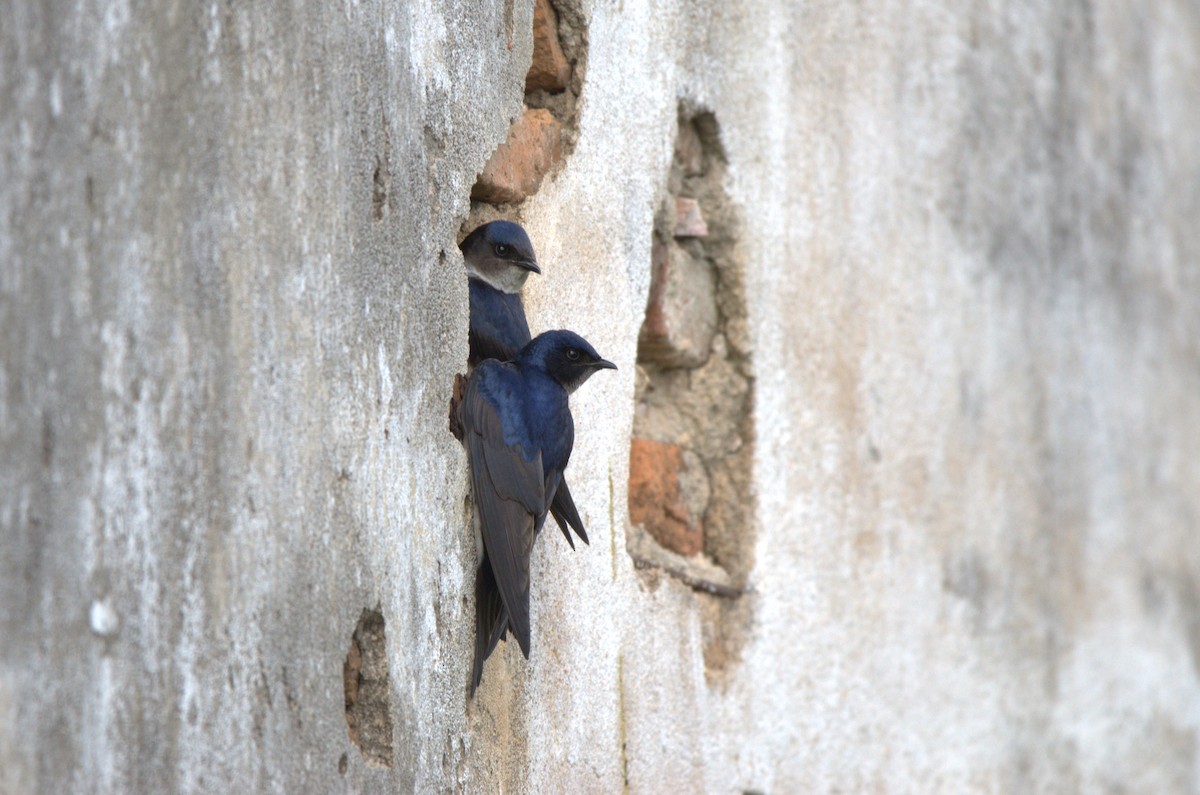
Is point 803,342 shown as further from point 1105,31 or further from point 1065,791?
point 1105,31

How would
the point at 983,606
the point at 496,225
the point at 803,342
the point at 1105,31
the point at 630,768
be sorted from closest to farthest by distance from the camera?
1. the point at 496,225
2. the point at 630,768
3. the point at 803,342
4. the point at 983,606
5. the point at 1105,31

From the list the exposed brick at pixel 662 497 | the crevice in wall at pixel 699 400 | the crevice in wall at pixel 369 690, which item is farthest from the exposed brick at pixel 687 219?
the crevice in wall at pixel 369 690

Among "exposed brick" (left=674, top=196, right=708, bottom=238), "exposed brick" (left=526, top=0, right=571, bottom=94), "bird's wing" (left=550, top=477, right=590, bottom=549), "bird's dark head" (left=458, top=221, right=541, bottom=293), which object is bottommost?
"bird's wing" (left=550, top=477, right=590, bottom=549)

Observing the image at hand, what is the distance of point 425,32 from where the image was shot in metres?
2.40

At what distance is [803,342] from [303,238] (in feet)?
6.24

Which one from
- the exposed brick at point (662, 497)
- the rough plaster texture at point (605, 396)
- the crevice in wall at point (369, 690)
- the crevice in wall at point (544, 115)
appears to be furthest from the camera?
the exposed brick at point (662, 497)

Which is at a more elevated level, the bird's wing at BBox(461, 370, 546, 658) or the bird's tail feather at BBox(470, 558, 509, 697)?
the bird's wing at BBox(461, 370, 546, 658)

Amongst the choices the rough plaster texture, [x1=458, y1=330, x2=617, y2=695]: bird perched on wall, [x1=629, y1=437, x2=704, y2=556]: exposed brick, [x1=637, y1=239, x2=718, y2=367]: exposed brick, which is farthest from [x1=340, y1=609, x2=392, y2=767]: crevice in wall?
[x1=637, y1=239, x2=718, y2=367]: exposed brick

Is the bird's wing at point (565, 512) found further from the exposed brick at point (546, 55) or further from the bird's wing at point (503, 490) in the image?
the exposed brick at point (546, 55)

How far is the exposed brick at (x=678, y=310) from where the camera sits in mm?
3350

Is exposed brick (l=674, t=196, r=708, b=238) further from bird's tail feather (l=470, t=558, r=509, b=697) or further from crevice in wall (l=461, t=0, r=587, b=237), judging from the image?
bird's tail feather (l=470, t=558, r=509, b=697)

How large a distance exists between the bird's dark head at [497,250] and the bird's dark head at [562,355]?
5.0 inches

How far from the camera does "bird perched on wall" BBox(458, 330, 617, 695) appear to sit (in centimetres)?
247

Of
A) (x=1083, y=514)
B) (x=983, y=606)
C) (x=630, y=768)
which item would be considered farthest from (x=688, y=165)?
(x=1083, y=514)
